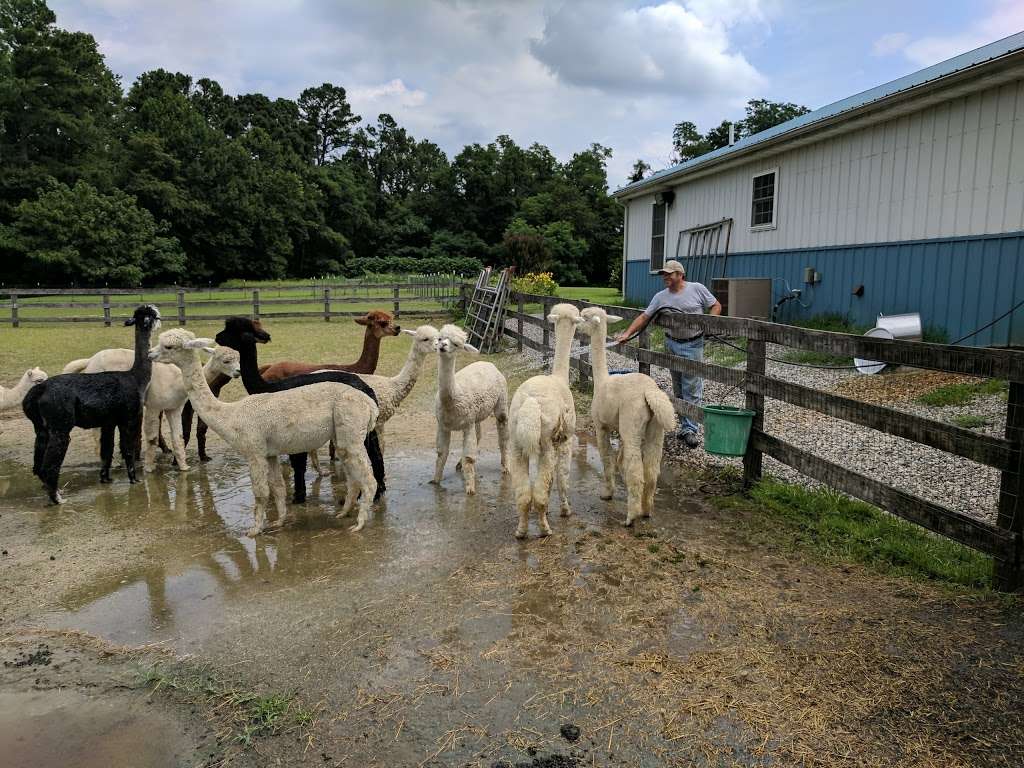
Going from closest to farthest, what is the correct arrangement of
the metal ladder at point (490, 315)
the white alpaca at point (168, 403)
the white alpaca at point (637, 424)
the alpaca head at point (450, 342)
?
1. the white alpaca at point (637, 424)
2. the alpaca head at point (450, 342)
3. the white alpaca at point (168, 403)
4. the metal ladder at point (490, 315)

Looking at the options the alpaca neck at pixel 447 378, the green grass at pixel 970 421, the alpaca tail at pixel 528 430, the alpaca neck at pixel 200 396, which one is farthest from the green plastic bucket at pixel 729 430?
the alpaca neck at pixel 200 396

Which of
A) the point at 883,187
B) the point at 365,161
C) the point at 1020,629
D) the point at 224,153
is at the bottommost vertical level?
the point at 1020,629

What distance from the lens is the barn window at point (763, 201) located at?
14406 mm

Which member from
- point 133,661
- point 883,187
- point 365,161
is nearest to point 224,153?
point 365,161

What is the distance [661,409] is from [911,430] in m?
1.57

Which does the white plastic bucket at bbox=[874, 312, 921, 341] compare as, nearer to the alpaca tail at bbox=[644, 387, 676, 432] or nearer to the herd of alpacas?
the herd of alpacas

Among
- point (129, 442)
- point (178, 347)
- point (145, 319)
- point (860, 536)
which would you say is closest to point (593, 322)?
point (860, 536)

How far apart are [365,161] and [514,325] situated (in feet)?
216

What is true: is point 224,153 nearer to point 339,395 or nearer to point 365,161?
point 365,161

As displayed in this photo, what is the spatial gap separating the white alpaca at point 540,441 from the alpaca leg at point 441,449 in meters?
1.23

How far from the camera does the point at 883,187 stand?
11.3 metres

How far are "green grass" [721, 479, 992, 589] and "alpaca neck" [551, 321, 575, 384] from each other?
1738 mm

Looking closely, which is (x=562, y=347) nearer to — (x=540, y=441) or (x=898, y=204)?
(x=540, y=441)

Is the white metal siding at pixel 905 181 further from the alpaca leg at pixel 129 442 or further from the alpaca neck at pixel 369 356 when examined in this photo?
the alpaca leg at pixel 129 442
